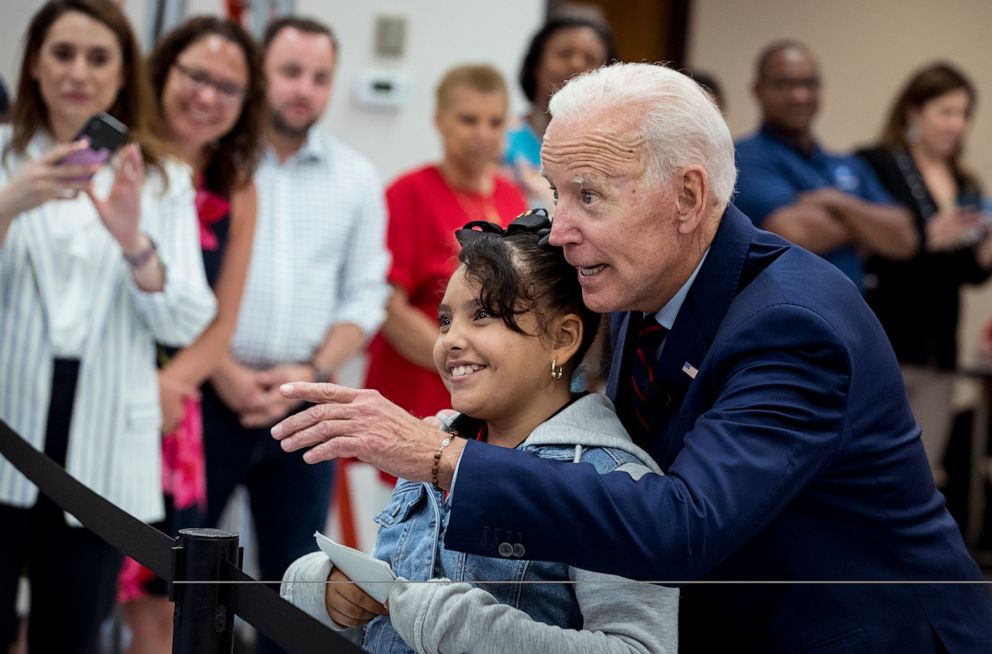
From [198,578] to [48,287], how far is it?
1.31 meters

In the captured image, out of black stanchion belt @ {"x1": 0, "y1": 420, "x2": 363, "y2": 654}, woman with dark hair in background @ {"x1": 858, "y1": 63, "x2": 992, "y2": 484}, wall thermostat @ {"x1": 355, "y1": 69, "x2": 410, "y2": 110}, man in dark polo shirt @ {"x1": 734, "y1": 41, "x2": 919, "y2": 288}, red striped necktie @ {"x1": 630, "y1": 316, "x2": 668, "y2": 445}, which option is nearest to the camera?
black stanchion belt @ {"x1": 0, "y1": 420, "x2": 363, "y2": 654}

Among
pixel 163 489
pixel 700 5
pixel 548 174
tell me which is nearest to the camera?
pixel 548 174

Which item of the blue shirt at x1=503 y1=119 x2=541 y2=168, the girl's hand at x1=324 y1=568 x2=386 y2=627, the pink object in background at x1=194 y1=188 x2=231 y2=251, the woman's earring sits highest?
the woman's earring

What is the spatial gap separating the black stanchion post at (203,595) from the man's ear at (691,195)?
2.16 ft

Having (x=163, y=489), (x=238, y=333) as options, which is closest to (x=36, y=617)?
(x=163, y=489)

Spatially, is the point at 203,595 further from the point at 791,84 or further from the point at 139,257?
the point at 791,84

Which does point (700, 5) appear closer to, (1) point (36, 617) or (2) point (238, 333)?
(2) point (238, 333)

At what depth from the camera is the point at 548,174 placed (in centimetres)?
172

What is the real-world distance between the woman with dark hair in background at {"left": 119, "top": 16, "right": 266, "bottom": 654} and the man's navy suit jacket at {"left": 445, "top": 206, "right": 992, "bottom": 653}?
4.83 ft

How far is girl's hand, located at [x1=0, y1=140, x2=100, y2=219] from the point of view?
256cm

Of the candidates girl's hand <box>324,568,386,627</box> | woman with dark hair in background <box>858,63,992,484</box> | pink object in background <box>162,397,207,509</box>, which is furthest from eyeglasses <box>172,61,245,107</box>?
woman with dark hair in background <box>858,63,992,484</box>

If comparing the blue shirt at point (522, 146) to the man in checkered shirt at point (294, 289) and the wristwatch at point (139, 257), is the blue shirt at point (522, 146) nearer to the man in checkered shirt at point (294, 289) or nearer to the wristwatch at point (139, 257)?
the man in checkered shirt at point (294, 289)

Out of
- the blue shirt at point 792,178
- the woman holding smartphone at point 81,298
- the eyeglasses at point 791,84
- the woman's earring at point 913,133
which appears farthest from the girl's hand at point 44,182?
the woman's earring at point 913,133

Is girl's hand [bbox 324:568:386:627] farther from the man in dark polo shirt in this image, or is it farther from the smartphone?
the man in dark polo shirt
